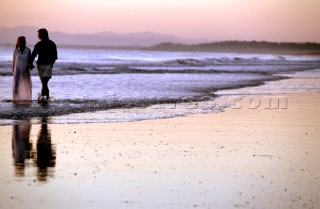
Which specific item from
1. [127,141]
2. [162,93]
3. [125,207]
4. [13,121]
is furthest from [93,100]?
[125,207]

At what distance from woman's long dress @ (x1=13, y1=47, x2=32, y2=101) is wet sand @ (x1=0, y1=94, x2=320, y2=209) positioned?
5.90m

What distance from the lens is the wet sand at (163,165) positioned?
20.1 ft

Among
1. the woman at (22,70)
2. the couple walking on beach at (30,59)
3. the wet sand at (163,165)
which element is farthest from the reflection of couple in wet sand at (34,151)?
the couple walking on beach at (30,59)


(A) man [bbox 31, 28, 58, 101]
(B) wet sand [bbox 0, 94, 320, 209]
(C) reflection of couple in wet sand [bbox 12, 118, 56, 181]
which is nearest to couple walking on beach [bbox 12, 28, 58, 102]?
(A) man [bbox 31, 28, 58, 101]

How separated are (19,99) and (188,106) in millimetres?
4422

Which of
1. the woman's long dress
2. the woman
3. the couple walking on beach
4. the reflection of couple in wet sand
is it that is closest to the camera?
the reflection of couple in wet sand

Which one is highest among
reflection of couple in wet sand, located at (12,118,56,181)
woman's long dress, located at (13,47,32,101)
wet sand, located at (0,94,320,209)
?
woman's long dress, located at (13,47,32,101)

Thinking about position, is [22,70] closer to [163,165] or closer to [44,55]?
[44,55]

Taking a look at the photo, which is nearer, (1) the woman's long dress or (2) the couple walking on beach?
(1) the woman's long dress

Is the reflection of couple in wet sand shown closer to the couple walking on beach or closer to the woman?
the woman

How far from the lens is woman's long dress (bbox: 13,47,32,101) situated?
17.2 m

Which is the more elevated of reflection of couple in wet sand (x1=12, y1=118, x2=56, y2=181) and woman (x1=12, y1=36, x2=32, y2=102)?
woman (x1=12, y1=36, x2=32, y2=102)

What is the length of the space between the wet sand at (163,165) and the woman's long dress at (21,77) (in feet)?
19.4

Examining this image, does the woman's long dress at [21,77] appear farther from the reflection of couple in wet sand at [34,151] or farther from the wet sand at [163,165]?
the reflection of couple in wet sand at [34,151]
